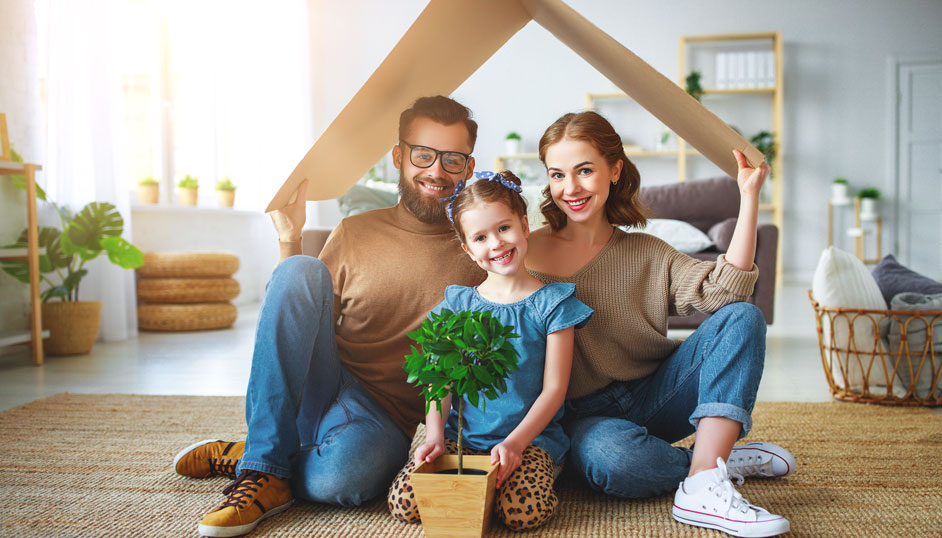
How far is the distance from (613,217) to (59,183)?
3011 millimetres

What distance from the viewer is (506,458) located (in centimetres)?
113

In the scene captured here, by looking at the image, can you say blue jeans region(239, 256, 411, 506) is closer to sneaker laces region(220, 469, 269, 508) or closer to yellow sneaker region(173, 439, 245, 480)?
sneaker laces region(220, 469, 269, 508)

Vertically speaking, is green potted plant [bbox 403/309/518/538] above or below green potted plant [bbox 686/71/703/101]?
below

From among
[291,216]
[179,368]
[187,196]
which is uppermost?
[187,196]

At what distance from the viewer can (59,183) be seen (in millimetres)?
3406

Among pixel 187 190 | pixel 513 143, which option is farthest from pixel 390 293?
pixel 513 143

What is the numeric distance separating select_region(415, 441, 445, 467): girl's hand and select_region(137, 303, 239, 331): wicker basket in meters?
3.18

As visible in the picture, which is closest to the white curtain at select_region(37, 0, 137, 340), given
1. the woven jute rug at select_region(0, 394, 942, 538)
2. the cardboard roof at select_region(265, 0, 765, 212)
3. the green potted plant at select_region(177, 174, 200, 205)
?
the green potted plant at select_region(177, 174, 200, 205)

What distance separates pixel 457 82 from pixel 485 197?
1.29ft

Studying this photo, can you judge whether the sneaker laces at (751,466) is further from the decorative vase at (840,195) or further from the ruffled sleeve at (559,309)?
the decorative vase at (840,195)

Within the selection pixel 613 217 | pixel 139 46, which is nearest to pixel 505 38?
pixel 613 217

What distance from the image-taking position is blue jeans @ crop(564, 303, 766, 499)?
122cm

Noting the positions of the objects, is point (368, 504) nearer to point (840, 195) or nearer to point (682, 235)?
point (682, 235)

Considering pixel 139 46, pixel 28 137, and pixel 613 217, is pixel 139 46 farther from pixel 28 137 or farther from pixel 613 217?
pixel 613 217
